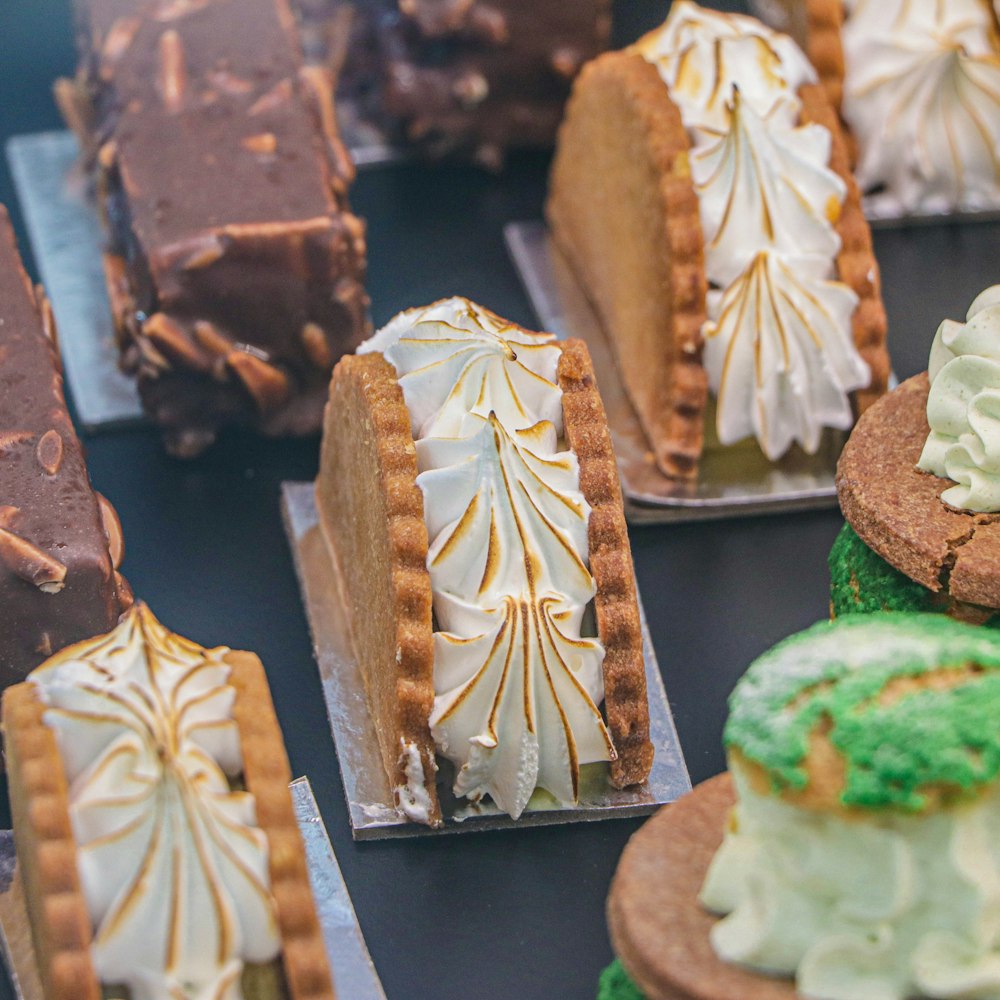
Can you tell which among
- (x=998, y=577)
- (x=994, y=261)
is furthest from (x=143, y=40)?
(x=998, y=577)

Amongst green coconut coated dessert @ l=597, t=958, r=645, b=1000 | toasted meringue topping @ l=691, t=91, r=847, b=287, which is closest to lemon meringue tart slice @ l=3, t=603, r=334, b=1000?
green coconut coated dessert @ l=597, t=958, r=645, b=1000

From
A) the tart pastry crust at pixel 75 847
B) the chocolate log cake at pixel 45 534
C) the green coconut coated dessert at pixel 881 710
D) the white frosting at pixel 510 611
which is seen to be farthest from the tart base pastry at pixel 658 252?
the tart pastry crust at pixel 75 847

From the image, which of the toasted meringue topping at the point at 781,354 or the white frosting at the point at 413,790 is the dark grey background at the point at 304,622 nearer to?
the white frosting at the point at 413,790

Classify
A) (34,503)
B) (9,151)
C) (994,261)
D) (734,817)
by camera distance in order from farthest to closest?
(9,151) < (994,261) < (34,503) < (734,817)

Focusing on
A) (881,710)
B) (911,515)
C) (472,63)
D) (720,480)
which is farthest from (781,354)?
(881,710)

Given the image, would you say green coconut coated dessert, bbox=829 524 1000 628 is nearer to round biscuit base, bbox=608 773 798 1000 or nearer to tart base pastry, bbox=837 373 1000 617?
tart base pastry, bbox=837 373 1000 617

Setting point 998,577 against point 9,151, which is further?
point 9,151

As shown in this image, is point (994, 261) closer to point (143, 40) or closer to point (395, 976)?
point (143, 40)
